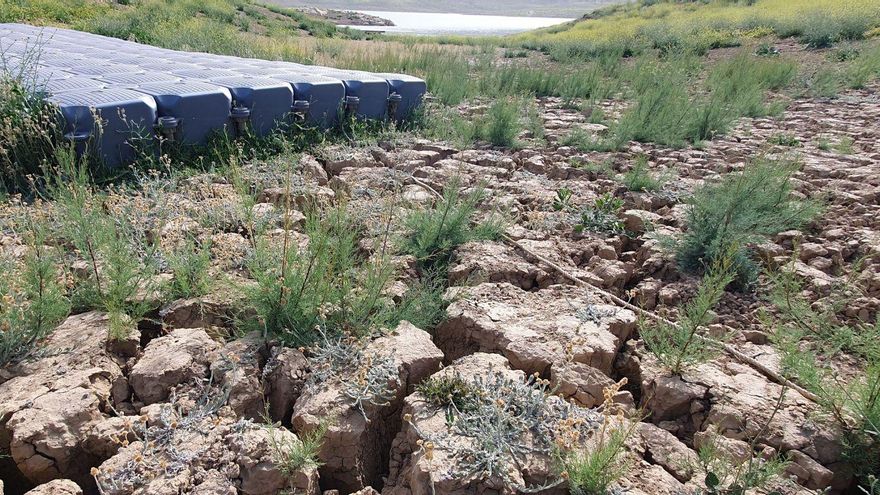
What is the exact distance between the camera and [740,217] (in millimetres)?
3701

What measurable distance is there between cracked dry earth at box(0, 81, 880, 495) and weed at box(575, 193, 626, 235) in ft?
0.80

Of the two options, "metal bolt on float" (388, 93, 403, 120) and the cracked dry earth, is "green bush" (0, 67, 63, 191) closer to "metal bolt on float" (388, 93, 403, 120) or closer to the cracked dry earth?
the cracked dry earth

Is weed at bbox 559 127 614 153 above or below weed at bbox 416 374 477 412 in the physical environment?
above

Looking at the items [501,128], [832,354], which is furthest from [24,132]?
[832,354]

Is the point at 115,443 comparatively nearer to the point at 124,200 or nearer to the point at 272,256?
the point at 272,256

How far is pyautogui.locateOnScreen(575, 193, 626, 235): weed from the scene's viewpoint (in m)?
4.12

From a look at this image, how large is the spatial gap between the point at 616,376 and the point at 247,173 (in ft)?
10.5

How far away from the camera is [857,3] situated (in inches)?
757

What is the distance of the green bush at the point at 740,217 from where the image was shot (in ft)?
11.5

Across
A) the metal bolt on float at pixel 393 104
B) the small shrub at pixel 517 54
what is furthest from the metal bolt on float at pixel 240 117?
the small shrub at pixel 517 54

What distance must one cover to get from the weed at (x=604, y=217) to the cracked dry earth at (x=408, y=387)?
0.80 feet

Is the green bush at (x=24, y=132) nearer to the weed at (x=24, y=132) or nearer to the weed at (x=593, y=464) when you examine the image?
the weed at (x=24, y=132)

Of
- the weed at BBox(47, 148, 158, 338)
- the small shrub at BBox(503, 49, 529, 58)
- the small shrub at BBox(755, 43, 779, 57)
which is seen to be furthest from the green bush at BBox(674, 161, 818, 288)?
the small shrub at BBox(503, 49, 529, 58)

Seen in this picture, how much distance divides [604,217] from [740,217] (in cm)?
89
